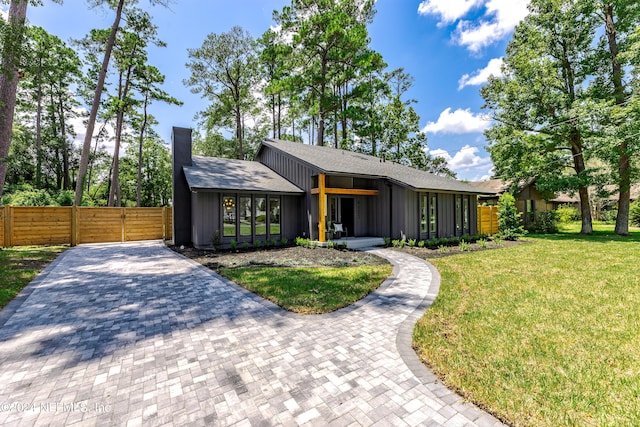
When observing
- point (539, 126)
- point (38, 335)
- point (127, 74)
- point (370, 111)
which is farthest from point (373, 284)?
point (127, 74)

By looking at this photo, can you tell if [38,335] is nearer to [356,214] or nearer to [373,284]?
[373,284]

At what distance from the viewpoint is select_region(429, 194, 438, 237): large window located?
12.6 m

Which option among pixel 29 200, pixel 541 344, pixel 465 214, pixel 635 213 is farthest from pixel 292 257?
pixel 635 213

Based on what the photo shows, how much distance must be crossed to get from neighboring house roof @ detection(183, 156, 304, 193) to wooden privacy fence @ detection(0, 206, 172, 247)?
3.75m

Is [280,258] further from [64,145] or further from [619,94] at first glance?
[64,145]

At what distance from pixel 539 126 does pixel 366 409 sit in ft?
66.7

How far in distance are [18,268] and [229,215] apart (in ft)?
19.5

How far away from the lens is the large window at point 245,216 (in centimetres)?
1118

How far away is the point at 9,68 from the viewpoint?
8.31 metres

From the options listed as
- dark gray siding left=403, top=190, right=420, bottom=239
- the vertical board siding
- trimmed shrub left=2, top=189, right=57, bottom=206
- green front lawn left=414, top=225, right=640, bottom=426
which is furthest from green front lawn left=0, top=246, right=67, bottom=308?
dark gray siding left=403, top=190, right=420, bottom=239

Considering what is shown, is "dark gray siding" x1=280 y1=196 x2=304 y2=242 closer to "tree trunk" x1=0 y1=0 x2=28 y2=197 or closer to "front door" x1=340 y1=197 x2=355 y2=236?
"front door" x1=340 y1=197 x2=355 y2=236

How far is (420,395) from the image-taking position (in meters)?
2.39

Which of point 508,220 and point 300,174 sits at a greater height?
point 300,174

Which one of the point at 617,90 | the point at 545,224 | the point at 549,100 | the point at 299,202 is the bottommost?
the point at 545,224
